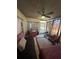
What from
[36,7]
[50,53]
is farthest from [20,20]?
[50,53]

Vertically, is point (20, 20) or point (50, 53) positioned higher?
point (20, 20)

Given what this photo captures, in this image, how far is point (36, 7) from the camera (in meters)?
0.97

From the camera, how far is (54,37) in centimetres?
99

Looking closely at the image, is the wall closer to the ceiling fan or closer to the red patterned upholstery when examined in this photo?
the ceiling fan

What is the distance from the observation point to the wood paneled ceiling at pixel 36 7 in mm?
963

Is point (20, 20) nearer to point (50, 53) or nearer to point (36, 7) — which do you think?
point (36, 7)

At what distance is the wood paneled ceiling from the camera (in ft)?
3.16

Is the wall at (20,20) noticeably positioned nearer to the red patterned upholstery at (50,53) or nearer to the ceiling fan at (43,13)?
the ceiling fan at (43,13)

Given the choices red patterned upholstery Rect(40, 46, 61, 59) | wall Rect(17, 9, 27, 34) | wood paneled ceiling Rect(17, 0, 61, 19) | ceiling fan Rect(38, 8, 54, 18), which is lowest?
red patterned upholstery Rect(40, 46, 61, 59)

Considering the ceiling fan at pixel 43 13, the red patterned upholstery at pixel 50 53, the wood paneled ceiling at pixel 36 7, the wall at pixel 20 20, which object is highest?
the wood paneled ceiling at pixel 36 7

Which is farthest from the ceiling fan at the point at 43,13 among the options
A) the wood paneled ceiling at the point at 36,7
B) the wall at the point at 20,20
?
the wall at the point at 20,20

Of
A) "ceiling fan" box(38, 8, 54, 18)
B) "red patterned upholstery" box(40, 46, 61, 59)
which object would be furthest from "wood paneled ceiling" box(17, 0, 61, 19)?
"red patterned upholstery" box(40, 46, 61, 59)
